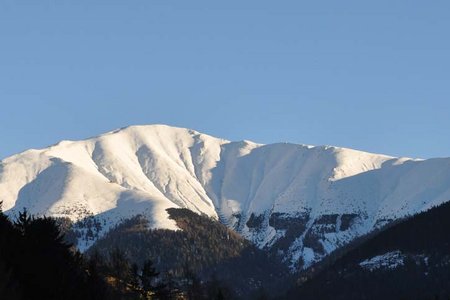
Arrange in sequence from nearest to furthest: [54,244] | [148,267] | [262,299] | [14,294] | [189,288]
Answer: [14,294]
[54,244]
[148,267]
[189,288]
[262,299]

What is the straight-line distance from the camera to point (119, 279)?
14562 centimetres

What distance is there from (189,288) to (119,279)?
1584 cm

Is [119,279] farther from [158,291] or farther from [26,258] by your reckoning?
[26,258]

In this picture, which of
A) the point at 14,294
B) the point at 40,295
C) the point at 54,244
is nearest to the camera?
the point at 14,294

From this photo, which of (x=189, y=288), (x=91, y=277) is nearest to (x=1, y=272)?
(x=91, y=277)

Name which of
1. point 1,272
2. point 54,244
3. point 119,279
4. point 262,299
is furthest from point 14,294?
point 262,299

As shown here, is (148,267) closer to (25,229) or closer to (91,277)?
(91,277)

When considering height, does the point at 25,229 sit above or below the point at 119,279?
above

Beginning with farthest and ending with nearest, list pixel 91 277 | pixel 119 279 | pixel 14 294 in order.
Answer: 1. pixel 119 279
2. pixel 91 277
3. pixel 14 294

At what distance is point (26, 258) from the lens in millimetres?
68875

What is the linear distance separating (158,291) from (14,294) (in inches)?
2369

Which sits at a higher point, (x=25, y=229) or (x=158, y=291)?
(x=25, y=229)

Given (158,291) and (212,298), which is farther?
(212,298)

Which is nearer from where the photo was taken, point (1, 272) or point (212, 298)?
point (1, 272)
